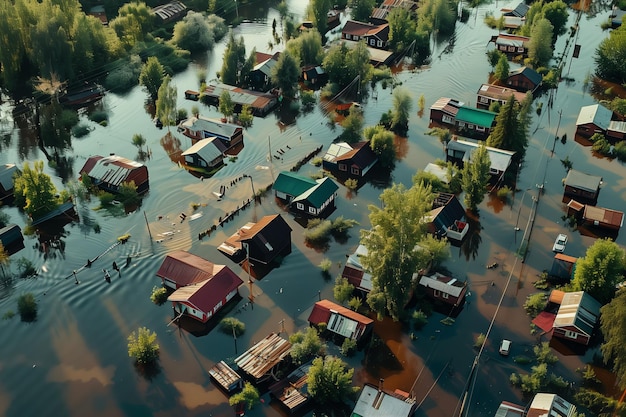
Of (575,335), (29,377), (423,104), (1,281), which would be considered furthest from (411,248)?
(423,104)

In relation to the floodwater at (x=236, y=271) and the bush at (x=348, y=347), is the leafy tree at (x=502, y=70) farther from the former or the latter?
the bush at (x=348, y=347)

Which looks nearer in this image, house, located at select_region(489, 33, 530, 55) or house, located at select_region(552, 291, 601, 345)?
house, located at select_region(552, 291, 601, 345)

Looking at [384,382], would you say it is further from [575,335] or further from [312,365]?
[575,335]

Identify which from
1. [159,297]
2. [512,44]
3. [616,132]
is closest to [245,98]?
[159,297]

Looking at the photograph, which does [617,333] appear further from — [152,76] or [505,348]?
[152,76]

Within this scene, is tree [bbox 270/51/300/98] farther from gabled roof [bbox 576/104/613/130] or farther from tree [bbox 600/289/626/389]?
tree [bbox 600/289/626/389]

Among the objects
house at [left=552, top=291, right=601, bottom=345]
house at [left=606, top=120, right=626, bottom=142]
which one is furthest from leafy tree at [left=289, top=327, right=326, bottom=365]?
house at [left=606, top=120, right=626, bottom=142]
